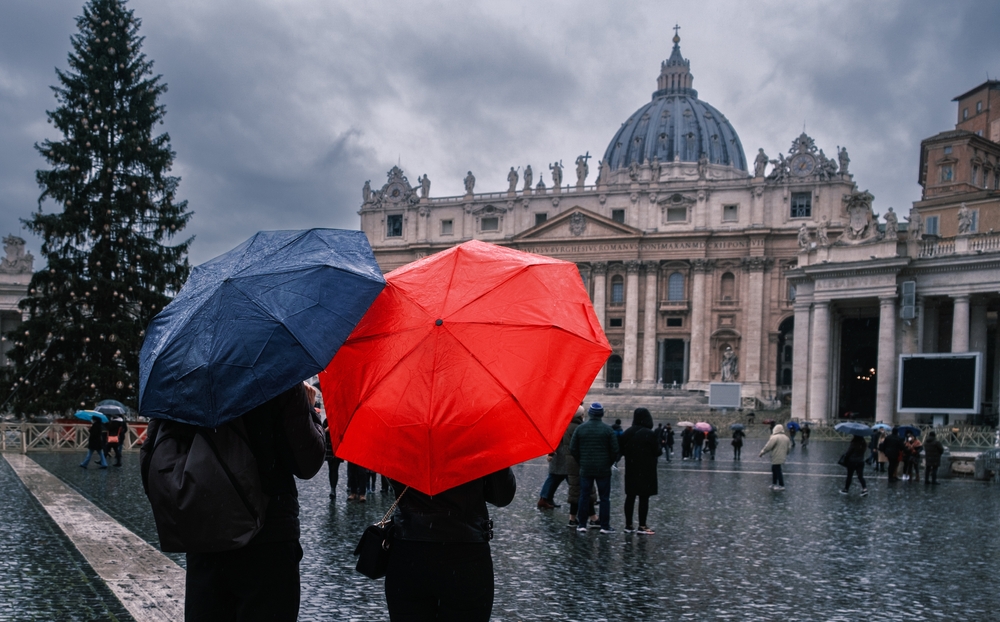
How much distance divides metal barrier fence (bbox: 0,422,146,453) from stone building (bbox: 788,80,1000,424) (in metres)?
22.8

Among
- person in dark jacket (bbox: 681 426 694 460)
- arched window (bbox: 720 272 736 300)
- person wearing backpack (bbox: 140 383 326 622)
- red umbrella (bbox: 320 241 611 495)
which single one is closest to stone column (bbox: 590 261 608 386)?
arched window (bbox: 720 272 736 300)

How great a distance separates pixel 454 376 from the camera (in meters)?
3.00

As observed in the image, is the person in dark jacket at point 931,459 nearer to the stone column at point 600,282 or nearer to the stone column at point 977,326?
the stone column at point 977,326

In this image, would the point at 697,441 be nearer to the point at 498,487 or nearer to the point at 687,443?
the point at 687,443

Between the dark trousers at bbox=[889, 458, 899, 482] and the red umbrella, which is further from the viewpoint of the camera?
the dark trousers at bbox=[889, 458, 899, 482]

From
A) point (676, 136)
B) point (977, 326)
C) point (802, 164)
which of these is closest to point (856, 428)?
point (977, 326)

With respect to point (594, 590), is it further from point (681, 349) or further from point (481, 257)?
point (681, 349)

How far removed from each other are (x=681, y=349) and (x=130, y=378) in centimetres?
4468

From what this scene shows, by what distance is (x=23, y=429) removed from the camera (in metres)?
20.3

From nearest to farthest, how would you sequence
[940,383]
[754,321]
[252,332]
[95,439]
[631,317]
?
[252,332]
[95,439]
[940,383]
[754,321]
[631,317]

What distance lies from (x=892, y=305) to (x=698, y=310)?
91.9 ft

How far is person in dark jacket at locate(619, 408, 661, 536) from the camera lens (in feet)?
29.9

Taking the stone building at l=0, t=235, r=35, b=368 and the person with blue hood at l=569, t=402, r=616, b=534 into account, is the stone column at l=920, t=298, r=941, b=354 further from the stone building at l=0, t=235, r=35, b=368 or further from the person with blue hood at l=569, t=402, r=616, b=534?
the stone building at l=0, t=235, r=35, b=368

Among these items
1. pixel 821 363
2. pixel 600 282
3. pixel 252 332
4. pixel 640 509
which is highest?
pixel 600 282
